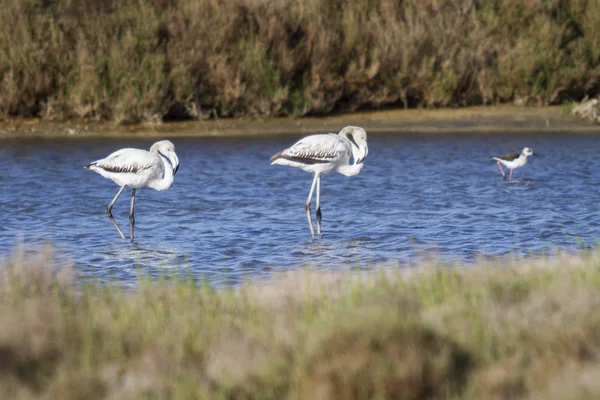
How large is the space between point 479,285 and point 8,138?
35.5 feet

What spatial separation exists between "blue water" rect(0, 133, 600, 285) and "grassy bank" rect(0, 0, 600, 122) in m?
1.03

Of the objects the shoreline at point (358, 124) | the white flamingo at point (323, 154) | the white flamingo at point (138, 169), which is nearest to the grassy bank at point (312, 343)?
the white flamingo at point (138, 169)

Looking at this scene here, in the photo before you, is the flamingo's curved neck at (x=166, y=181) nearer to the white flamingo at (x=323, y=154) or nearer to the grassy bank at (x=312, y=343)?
the white flamingo at (x=323, y=154)

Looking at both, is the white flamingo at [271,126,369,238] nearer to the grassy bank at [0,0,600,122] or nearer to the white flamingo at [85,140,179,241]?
the white flamingo at [85,140,179,241]

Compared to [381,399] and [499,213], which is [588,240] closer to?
[499,213]

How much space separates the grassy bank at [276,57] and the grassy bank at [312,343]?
10259 millimetres

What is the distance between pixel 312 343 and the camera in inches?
150

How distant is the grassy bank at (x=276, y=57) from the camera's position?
582 inches

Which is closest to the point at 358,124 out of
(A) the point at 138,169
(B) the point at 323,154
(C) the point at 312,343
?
(B) the point at 323,154

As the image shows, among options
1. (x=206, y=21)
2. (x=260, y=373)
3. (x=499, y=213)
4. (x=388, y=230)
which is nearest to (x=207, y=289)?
(x=260, y=373)

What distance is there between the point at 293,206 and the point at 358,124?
4816 mm

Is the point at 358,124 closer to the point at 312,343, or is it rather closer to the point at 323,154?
the point at 323,154

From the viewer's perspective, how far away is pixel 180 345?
406 cm

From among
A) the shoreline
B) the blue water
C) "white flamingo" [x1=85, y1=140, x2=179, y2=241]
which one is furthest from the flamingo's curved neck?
the shoreline
